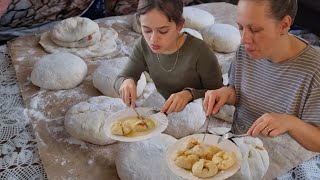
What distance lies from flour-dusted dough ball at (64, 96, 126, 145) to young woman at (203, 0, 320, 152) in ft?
Result: 1.78

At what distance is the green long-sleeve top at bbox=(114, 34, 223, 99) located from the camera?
132 cm

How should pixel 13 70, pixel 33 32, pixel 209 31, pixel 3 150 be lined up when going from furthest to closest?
1. pixel 33 32
2. pixel 209 31
3. pixel 13 70
4. pixel 3 150

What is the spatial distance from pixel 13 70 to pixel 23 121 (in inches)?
20.3

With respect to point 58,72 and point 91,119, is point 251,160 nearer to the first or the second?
point 91,119

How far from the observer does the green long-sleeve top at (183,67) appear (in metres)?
1.32

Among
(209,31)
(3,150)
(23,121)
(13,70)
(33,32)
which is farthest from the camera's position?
(33,32)

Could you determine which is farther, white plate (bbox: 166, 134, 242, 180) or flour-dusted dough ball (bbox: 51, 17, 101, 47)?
flour-dusted dough ball (bbox: 51, 17, 101, 47)

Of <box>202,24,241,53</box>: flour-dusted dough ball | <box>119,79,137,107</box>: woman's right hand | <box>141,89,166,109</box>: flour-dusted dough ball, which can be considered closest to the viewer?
<box>119,79,137,107</box>: woman's right hand

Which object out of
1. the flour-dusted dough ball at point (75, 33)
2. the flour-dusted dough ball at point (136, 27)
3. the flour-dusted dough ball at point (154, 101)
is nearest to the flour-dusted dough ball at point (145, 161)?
the flour-dusted dough ball at point (154, 101)

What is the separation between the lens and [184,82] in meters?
1.40

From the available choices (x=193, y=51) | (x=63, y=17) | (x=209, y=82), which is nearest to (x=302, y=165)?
(x=209, y=82)

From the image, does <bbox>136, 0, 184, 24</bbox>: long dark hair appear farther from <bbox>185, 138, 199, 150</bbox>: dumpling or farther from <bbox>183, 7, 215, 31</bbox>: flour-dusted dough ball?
<bbox>183, 7, 215, 31</bbox>: flour-dusted dough ball

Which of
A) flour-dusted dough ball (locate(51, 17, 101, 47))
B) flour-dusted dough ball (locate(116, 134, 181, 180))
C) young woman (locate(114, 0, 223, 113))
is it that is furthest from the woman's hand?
flour-dusted dough ball (locate(51, 17, 101, 47))

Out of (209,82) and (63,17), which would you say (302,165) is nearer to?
(209,82)
